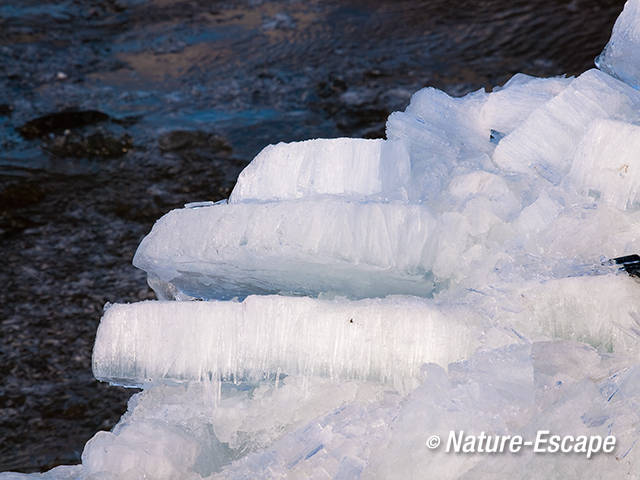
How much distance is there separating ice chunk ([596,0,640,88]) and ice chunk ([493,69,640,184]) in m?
0.07

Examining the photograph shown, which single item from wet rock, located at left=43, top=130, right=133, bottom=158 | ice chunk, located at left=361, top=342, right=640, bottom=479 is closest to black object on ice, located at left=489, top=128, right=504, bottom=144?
ice chunk, located at left=361, top=342, right=640, bottom=479

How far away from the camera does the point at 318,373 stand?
0.98 m

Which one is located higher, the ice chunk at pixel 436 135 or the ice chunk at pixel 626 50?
the ice chunk at pixel 626 50

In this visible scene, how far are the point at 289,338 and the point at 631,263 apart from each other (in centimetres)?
41

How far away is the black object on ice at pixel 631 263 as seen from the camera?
95cm

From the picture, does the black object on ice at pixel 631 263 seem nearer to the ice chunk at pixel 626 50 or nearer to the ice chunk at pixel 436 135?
the ice chunk at pixel 436 135

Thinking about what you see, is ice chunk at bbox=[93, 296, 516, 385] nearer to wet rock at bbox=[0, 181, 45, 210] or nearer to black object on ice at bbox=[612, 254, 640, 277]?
black object on ice at bbox=[612, 254, 640, 277]

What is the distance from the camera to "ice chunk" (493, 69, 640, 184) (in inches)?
45.8

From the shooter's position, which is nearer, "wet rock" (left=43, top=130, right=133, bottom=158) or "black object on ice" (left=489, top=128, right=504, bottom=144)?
"black object on ice" (left=489, top=128, right=504, bottom=144)

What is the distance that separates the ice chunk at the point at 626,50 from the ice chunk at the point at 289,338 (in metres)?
0.56

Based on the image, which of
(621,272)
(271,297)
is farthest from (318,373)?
(621,272)

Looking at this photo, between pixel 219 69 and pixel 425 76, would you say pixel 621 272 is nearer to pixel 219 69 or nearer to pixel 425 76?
pixel 425 76

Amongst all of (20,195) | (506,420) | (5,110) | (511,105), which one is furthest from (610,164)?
(5,110)

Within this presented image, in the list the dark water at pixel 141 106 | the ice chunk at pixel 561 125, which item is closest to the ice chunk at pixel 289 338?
the ice chunk at pixel 561 125
